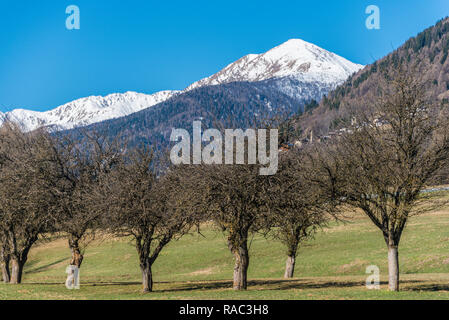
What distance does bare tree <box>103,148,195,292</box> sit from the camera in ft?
92.7

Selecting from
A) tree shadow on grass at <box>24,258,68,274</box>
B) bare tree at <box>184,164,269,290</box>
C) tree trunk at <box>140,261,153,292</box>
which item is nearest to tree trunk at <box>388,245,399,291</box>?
bare tree at <box>184,164,269,290</box>

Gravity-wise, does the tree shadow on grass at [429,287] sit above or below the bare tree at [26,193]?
below

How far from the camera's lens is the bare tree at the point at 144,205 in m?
28.2

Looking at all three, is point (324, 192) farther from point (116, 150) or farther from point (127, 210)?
point (116, 150)

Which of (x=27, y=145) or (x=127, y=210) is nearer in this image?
(x=127, y=210)

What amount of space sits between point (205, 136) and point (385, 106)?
9.81 metres

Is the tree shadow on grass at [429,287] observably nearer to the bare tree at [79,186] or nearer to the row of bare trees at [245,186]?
the row of bare trees at [245,186]

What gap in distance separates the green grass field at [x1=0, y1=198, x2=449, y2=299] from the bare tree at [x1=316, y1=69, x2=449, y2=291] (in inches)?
163

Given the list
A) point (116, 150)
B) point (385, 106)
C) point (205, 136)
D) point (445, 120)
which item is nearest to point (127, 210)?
point (205, 136)

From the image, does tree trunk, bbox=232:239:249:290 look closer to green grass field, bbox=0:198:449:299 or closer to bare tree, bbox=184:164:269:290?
bare tree, bbox=184:164:269:290

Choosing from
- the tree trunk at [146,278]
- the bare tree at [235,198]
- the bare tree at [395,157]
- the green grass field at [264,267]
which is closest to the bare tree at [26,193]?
the green grass field at [264,267]

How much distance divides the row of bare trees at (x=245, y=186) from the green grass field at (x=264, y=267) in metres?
3.89

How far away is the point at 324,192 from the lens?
24.4m
